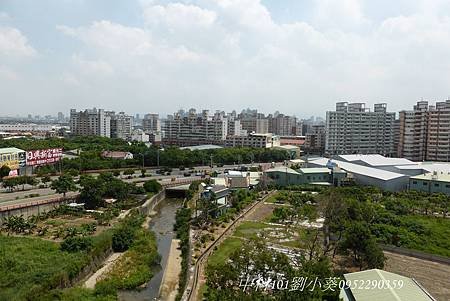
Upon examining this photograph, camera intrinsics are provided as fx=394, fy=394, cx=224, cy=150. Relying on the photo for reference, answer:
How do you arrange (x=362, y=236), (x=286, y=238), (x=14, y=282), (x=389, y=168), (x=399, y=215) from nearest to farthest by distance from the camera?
(x=14, y=282) → (x=362, y=236) → (x=286, y=238) → (x=399, y=215) → (x=389, y=168)

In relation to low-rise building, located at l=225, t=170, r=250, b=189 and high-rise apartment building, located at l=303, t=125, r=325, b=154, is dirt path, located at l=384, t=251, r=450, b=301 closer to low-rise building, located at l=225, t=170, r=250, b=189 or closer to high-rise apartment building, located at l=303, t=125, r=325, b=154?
low-rise building, located at l=225, t=170, r=250, b=189

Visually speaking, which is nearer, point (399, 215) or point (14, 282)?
point (14, 282)

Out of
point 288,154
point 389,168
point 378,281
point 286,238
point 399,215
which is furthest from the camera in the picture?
point 288,154

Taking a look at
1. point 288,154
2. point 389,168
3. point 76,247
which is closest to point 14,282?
point 76,247

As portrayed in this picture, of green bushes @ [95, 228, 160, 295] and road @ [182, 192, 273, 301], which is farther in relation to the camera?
green bushes @ [95, 228, 160, 295]

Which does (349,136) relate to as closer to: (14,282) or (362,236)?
(362,236)

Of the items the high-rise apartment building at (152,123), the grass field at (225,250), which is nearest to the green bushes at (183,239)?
the grass field at (225,250)

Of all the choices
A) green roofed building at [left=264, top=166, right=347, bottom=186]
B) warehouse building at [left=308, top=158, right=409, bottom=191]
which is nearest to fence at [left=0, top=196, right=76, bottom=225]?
green roofed building at [left=264, top=166, right=347, bottom=186]
